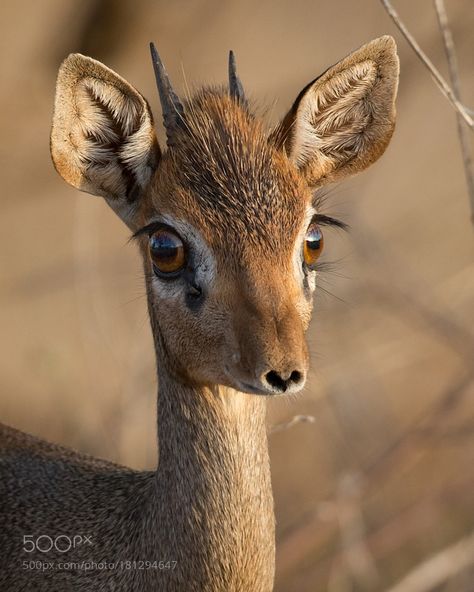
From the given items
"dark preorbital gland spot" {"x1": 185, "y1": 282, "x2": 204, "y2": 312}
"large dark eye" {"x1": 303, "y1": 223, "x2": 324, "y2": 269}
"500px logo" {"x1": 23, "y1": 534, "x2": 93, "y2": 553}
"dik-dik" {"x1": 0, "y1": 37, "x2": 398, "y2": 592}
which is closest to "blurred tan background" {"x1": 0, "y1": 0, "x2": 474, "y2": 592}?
"500px logo" {"x1": 23, "y1": 534, "x2": 93, "y2": 553}

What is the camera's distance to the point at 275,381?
3477 mm

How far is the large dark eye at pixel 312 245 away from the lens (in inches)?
154

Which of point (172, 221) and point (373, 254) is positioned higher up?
point (172, 221)

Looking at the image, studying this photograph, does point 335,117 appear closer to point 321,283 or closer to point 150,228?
point 150,228

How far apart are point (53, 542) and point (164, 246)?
120cm

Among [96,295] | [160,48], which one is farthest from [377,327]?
[160,48]

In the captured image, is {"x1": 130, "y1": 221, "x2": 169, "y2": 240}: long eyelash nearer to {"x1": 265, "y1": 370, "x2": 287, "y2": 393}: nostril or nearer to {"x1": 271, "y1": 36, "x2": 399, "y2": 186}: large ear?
{"x1": 271, "y1": 36, "x2": 399, "y2": 186}: large ear

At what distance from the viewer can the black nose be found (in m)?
3.47

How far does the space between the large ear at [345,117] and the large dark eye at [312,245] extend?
370 millimetres

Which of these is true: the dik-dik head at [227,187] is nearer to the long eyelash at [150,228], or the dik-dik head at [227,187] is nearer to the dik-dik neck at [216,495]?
the long eyelash at [150,228]

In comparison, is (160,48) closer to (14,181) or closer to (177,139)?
(14,181)

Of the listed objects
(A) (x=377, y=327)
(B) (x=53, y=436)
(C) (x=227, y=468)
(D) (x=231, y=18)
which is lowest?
(B) (x=53, y=436)

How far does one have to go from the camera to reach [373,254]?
7.68 meters

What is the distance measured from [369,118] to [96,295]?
4.02 meters
